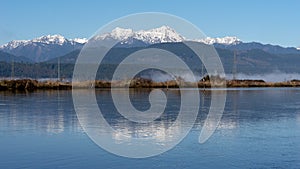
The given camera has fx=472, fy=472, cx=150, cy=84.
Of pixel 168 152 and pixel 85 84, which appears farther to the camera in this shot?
pixel 85 84

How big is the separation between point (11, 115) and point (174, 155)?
1093cm

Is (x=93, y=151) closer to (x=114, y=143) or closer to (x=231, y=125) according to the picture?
(x=114, y=143)

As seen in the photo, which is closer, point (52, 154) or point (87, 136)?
point (52, 154)

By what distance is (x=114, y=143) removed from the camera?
A: 13086 millimetres

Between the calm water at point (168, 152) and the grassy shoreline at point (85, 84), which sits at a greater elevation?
the grassy shoreline at point (85, 84)

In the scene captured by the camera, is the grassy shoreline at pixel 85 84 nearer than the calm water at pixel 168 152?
No

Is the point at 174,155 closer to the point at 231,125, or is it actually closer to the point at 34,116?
the point at 231,125

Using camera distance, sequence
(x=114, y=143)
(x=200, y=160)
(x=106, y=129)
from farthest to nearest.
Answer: (x=106, y=129) < (x=114, y=143) < (x=200, y=160)

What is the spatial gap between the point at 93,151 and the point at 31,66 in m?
152

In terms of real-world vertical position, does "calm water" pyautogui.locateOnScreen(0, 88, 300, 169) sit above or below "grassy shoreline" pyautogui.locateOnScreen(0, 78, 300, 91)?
below

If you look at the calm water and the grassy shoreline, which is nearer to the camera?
the calm water

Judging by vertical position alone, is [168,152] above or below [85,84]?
below

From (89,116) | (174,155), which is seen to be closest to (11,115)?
(89,116)

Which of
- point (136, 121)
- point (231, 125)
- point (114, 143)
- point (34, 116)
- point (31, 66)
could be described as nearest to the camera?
point (114, 143)
